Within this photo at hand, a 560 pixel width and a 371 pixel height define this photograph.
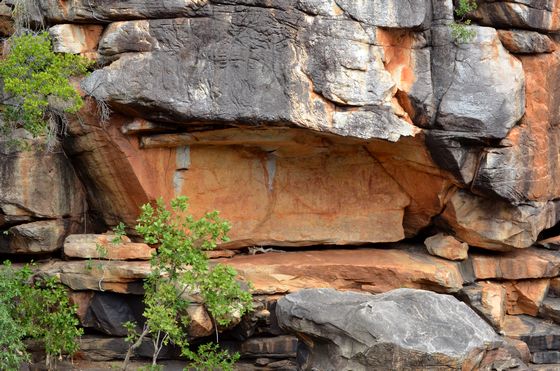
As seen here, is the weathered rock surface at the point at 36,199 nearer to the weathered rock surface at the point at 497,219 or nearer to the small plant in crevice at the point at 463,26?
the weathered rock surface at the point at 497,219

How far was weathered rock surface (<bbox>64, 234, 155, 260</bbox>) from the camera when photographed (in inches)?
525

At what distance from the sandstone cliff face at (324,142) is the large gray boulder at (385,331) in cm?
159

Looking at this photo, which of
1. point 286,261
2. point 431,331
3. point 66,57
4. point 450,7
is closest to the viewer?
point 431,331

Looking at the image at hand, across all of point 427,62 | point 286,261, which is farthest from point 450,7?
point 286,261

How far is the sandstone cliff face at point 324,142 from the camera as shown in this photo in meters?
12.8

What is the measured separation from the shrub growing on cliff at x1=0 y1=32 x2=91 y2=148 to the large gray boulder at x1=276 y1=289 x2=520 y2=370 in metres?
4.15

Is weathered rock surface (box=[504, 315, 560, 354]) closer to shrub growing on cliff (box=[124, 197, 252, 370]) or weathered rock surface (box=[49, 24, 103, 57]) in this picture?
shrub growing on cliff (box=[124, 197, 252, 370])

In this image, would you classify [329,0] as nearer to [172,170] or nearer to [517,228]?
[172,170]

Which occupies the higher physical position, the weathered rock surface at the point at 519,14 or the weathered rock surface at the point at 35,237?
the weathered rock surface at the point at 519,14

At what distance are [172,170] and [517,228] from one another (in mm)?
5408

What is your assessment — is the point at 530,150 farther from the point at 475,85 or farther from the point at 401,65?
the point at 401,65

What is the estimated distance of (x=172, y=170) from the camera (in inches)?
545

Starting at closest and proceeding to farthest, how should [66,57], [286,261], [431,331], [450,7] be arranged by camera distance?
[431,331] → [66,57] → [450,7] → [286,261]

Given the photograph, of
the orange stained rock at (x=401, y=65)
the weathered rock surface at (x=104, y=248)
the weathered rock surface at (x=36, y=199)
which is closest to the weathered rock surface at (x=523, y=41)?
→ the orange stained rock at (x=401, y=65)
